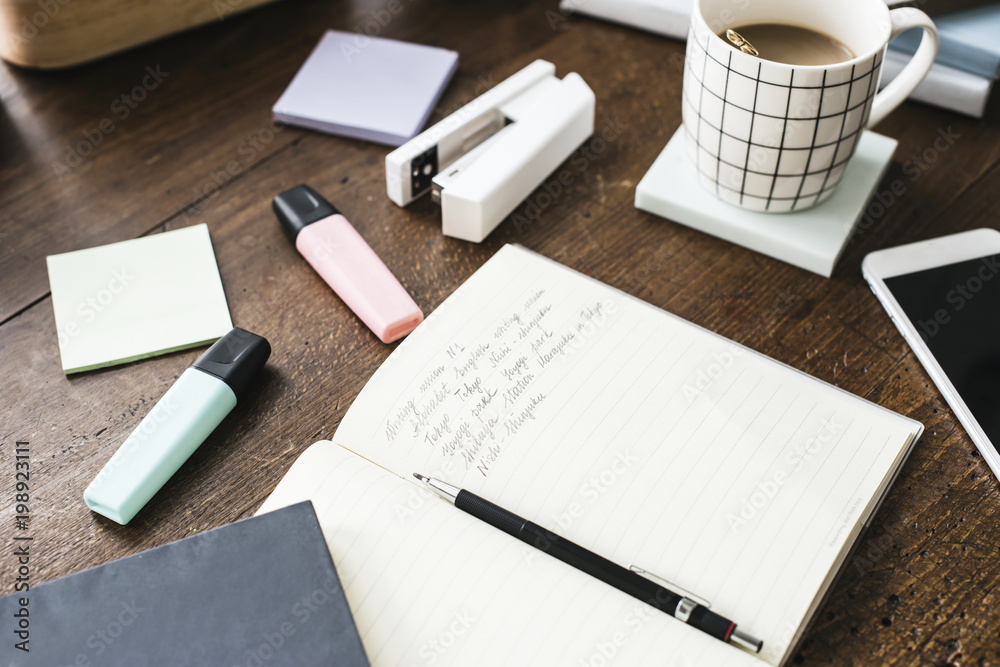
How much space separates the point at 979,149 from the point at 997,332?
0.24m

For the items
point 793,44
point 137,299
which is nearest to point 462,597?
point 137,299

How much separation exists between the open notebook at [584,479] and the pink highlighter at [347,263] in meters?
0.04

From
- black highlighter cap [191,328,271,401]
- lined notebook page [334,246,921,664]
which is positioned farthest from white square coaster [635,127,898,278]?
black highlighter cap [191,328,271,401]

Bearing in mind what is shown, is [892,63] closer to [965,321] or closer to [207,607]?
[965,321]

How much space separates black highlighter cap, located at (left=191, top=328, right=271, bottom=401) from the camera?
1.72ft

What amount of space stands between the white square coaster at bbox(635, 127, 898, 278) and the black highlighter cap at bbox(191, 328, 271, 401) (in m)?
0.33

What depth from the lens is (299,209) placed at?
63 centimetres

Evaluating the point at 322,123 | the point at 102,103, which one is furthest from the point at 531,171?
the point at 102,103

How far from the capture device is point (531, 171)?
25.8 inches

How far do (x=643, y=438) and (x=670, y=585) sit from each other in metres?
0.09

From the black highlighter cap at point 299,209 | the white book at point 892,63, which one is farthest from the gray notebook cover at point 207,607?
the white book at point 892,63

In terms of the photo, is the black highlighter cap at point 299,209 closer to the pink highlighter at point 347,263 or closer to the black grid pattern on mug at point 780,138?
the pink highlighter at point 347,263

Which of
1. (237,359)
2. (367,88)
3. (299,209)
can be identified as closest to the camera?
(237,359)

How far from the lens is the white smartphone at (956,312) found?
526 mm
